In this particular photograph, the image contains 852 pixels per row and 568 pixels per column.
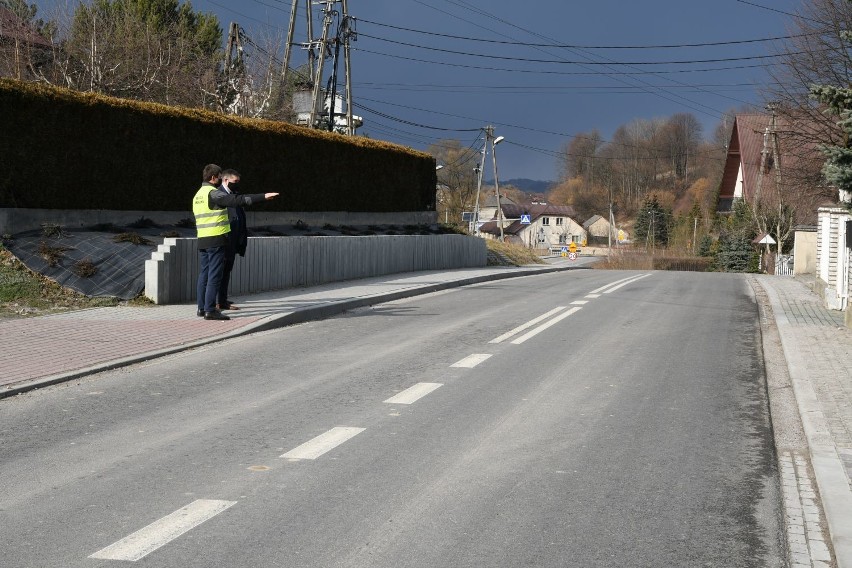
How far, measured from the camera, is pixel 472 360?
10219 millimetres

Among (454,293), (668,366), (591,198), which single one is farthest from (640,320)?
(591,198)

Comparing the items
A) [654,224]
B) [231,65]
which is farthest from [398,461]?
[654,224]

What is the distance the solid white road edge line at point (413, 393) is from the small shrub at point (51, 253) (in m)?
8.33

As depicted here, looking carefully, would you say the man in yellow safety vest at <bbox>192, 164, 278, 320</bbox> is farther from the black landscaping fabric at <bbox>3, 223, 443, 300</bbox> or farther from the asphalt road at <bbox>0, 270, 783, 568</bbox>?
the black landscaping fabric at <bbox>3, 223, 443, 300</bbox>

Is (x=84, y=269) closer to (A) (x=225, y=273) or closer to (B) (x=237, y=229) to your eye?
(A) (x=225, y=273)

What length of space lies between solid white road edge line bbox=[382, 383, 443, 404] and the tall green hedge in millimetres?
10157

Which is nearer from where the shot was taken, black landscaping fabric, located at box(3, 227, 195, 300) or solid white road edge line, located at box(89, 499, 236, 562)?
solid white road edge line, located at box(89, 499, 236, 562)

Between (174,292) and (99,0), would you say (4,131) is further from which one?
(99,0)

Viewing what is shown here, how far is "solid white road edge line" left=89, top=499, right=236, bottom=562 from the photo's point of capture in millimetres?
4336

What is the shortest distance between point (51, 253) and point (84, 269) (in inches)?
27.2

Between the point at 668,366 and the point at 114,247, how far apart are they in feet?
30.7

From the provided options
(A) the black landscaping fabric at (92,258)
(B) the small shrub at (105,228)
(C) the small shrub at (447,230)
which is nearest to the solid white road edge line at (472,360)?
(A) the black landscaping fabric at (92,258)

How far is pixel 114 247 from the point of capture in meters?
15.9

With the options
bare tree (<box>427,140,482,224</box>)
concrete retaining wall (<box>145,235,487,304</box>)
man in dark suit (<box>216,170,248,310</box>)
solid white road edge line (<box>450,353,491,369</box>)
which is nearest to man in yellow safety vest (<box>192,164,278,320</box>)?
man in dark suit (<box>216,170,248,310</box>)
